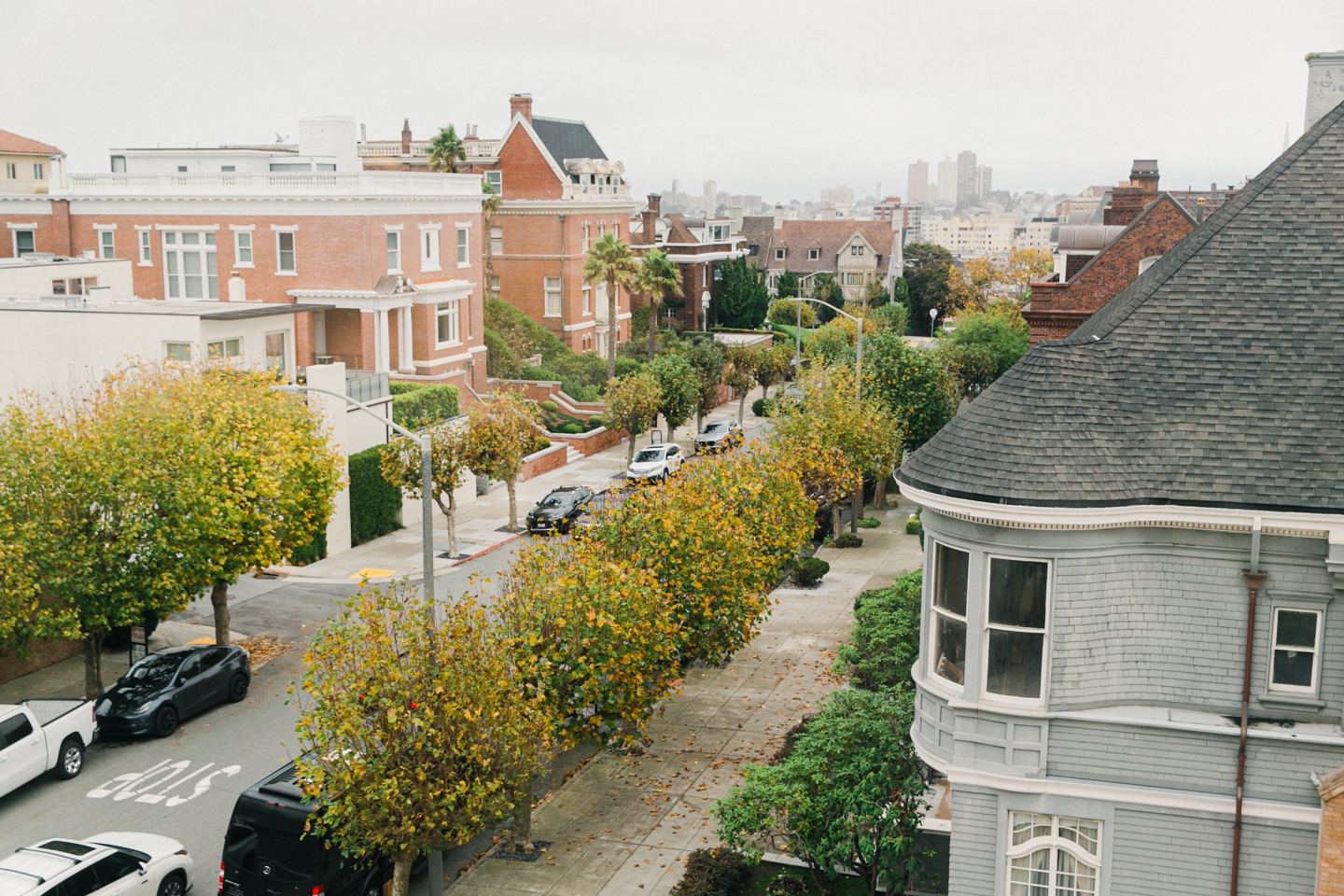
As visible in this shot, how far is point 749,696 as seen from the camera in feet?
93.0

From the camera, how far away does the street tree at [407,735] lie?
53.6 ft

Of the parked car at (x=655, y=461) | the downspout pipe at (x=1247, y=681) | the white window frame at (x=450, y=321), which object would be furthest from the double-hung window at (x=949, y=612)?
the white window frame at (x=450, y=321)

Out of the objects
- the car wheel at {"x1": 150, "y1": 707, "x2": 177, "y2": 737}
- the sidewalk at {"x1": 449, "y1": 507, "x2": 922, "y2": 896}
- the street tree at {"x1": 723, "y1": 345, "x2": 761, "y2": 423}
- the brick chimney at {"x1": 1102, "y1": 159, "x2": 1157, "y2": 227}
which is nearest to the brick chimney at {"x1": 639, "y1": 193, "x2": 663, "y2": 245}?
the street tree at {"x1": 723, "y1": 345, "x2": 761, "y2": 423}

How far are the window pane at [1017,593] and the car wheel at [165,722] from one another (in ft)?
57.2

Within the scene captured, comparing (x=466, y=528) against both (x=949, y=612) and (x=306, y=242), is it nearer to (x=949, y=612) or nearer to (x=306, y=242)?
(x=306, y=242)

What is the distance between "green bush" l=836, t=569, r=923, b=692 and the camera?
23016mm

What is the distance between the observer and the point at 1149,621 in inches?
592

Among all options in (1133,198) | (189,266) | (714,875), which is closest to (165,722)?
(714,875)

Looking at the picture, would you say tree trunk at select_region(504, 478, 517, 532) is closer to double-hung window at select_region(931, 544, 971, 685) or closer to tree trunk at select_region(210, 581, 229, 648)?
tree trunk at select_region(210, 581, 229, 648)

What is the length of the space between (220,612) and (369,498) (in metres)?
13.4

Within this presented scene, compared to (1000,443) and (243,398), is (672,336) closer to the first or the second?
(243,398)

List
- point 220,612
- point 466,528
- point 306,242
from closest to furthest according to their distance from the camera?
point 220,612 → point 466,528 → point 306,242

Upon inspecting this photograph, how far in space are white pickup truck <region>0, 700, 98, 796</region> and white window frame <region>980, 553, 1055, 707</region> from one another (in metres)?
16.9

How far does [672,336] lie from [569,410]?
20.9 m
